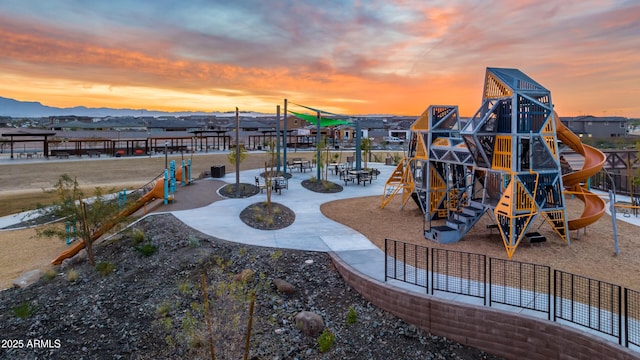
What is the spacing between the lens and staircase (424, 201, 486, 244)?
14.3m

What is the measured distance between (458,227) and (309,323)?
725 cm

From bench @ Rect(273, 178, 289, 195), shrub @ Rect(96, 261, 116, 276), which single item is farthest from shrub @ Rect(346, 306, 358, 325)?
bench @ Rect(273, 178, 289, 195)

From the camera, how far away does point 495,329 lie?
8.50 m

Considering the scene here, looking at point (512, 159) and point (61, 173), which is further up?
point (512, 159)

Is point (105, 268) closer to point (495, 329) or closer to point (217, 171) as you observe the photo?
point (495, 329)

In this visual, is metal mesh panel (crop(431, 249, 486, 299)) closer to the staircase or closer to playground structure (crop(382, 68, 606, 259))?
the staircase

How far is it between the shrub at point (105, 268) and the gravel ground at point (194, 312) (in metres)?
0.15

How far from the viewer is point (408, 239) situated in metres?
14.9

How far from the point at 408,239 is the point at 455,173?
4860mm

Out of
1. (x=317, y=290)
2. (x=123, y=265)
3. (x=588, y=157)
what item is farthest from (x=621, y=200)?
(x=123, y=265)

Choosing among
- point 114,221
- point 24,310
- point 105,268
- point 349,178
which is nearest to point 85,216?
point 114,221

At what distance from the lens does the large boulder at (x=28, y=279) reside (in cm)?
1289

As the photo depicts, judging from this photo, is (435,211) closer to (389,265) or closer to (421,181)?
(421,181)

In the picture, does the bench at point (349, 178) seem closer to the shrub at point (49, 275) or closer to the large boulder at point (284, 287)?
the large boulder at point (284, 287)
